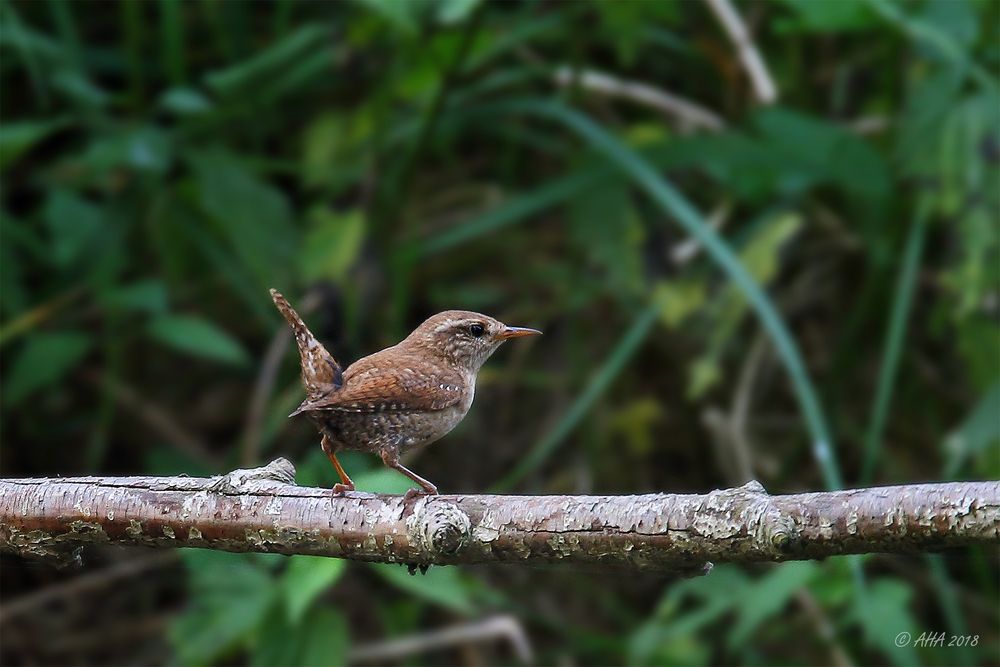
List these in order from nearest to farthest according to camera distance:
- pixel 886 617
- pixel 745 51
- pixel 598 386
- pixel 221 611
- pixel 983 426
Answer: pixel 983 426, pixel 886 617, pixel 221 611, pixel 598 386, pixel 745 51

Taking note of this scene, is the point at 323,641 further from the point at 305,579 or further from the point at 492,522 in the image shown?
the point at 492,522

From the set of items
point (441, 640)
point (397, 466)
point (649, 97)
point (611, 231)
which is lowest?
point (441, 640)

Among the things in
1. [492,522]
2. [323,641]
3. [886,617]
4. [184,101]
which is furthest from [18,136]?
[886,617]

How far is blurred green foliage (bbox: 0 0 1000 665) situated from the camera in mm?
4164

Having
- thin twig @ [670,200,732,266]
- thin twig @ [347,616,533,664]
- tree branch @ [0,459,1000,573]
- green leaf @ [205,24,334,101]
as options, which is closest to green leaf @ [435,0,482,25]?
green leaf @ [205,24,334,101]

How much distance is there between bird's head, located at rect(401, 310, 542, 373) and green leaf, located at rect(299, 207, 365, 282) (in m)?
1.60

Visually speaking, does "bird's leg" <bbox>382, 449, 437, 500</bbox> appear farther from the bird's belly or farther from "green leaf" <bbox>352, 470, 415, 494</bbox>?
"green leaf" <bbox>352, 470, 415, 494</bbox>

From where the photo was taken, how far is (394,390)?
2371 millimetres

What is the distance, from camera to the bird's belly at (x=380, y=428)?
2.34 metres

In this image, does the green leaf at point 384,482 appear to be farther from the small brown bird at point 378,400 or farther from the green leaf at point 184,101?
the green leaf at point 184,101

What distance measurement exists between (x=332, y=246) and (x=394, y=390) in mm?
2150

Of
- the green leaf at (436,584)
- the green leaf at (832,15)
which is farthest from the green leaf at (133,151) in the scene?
→ the green leaf at (832,15)

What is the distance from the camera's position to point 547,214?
5355mm

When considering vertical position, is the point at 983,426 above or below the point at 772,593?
above
